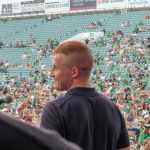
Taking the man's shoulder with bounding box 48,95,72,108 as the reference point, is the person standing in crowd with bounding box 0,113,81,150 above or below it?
above

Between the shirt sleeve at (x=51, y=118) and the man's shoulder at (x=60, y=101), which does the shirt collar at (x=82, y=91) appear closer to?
the man's shoulder at (x=60, y=101)

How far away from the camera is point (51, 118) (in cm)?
182

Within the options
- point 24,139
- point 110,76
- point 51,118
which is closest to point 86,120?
point 51,118

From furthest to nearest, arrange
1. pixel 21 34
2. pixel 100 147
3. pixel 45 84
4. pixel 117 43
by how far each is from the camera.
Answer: pixel 21 34, pixel 117 43, pixel 45 84, pixel 100 147

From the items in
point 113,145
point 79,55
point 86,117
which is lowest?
point 113,145

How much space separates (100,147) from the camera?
1.96 meters

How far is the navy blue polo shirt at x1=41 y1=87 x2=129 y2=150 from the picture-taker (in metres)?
1.84

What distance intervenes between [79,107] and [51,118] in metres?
0.16

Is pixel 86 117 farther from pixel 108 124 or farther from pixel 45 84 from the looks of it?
pixel 45 84

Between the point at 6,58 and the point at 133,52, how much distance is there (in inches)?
355

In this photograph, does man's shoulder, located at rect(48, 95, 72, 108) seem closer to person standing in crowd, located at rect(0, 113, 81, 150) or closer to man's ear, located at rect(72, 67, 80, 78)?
man's ear, located at rect(72, 67, 80, 78)

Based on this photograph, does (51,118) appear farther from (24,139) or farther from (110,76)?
(110,76)

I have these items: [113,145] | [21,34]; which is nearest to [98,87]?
[21,34]

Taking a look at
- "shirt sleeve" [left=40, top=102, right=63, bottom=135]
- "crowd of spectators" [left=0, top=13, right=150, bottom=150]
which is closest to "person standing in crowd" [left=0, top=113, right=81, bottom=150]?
"shirt sleeve" [left=40, top=102, right=63, bottom=135]
